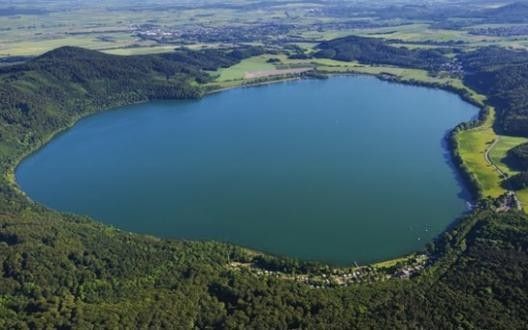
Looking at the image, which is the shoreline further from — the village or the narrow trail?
the narrow trail

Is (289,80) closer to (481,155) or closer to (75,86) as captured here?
(75,86)

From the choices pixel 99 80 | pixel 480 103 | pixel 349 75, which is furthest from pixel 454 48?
pixel 99 80

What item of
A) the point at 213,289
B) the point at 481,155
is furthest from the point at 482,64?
the point at 213,289

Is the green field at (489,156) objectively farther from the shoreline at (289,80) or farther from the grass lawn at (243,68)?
the grass lawn at (243,68)

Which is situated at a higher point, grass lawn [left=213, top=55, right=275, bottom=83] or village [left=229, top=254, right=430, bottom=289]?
grass lawn [left=213, top=55, right=275, bottom=83]

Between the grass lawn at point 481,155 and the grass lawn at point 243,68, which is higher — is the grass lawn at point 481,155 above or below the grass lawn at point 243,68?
below

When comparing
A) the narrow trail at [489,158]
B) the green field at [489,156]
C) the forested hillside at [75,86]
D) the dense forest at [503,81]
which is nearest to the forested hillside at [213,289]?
the green field at [489,156]

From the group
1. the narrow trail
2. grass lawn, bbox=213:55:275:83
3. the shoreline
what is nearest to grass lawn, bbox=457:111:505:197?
the narrow trail

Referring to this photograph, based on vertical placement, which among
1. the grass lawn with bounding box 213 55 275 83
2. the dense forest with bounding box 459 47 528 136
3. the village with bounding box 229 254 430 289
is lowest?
the village with bounding box 229 254 430 289

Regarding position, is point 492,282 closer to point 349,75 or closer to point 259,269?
point 259,269
